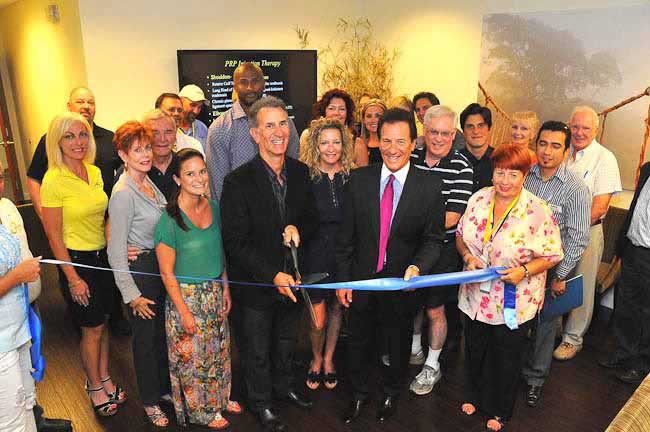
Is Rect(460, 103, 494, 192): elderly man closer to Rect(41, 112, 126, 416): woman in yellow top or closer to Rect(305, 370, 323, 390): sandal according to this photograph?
Rect(305, 370, 323, 390): sandal

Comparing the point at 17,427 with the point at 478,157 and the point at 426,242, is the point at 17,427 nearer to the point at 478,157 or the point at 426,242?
the point at 426,242

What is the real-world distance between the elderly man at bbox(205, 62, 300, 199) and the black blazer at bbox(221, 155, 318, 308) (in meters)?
0.75

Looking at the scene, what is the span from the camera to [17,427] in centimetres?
220

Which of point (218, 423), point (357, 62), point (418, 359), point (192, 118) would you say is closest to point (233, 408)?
point (218, 423)

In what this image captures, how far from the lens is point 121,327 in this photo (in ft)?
13.5

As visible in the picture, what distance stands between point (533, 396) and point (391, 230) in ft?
4.95

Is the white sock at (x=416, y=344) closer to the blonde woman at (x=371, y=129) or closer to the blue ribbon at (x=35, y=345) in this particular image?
the blonde woman at (x=371, y=129)

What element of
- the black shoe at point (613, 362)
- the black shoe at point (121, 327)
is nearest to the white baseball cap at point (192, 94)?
the black shoe at point (121, 327)

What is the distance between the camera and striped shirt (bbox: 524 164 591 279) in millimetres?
2879

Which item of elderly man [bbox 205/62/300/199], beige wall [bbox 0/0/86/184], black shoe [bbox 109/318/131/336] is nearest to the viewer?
elderly man [bbox 205/62/300/199]

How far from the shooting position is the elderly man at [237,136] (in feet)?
11.2

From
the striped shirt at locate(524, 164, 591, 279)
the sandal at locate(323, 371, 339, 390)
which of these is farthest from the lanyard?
the sandal at locate(323, 371, 339, 390)

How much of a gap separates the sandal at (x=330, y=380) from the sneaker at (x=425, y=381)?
500mm

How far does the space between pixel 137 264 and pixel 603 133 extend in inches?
169
